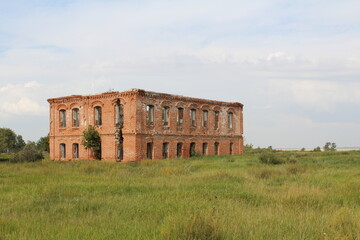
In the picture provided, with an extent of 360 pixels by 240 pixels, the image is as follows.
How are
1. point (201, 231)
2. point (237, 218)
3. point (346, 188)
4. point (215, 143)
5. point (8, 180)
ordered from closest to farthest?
1. point (201, 231)
2. point (237, 218)
3. point (346, 188)
4. point (8, 180)
5. point (215, 143)

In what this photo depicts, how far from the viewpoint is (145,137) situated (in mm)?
29828

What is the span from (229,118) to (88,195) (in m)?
29.2

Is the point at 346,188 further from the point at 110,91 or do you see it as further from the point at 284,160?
the point at 110,91

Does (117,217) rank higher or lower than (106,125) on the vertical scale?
lower

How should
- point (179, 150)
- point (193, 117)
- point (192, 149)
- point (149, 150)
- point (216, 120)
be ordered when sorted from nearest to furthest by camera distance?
1. point (149, 150)
2. point (179, 150)
3. point (192, 149)
4. point (193, 117)
5. point (216, 120)

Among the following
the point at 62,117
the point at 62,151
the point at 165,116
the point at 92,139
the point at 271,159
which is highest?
the point at 62,117

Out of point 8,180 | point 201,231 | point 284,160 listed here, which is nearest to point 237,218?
point 201,231

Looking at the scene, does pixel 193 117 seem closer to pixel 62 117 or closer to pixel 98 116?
pixel 98 116

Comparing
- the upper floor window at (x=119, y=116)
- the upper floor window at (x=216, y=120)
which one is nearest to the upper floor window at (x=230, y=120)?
the upper floor window at (x=216, y=120)

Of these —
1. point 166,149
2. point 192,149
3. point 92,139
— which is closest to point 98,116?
point 92,139

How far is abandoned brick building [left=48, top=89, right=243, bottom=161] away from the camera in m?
29.3

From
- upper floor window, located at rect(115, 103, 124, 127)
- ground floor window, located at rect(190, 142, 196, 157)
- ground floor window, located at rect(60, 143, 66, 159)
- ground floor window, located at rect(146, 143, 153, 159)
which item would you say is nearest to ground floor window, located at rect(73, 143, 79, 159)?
ground floor window, located at rect(60, 143, 66, 159)

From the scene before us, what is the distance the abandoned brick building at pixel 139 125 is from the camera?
1155 inches

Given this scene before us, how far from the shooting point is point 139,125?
1147 inches
